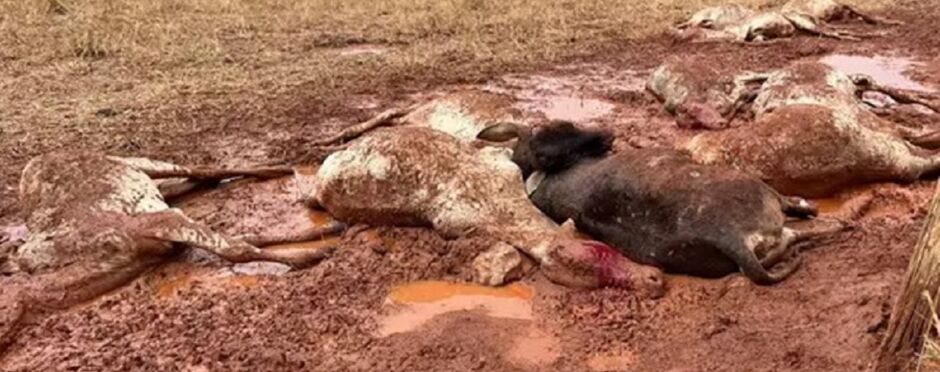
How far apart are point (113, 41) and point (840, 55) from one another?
6466 millimetres

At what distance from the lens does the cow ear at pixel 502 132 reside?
5.86 metres

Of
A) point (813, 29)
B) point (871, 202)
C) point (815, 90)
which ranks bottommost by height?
point (813, 29)

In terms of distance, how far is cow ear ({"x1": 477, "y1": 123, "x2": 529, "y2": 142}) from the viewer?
19.2 ft

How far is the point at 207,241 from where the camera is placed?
462 cm

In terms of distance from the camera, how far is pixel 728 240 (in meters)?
4.06

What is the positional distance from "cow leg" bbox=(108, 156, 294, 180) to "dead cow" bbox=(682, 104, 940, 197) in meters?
2.36

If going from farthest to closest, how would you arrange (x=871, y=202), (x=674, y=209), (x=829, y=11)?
(x=829, y=11)
(x=871, y=202)
(x=674, y=209)

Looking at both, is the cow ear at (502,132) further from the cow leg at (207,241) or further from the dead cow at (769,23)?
the dead cow at (769,23)

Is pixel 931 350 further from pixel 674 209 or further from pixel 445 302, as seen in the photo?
pixel 445 302

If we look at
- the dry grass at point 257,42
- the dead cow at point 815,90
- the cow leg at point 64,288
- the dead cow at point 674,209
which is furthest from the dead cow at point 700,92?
the cow leg at point 64,288

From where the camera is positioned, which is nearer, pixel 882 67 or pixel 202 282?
pixel 202 282

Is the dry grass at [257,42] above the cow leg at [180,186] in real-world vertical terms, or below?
below

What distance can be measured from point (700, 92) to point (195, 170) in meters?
3.34

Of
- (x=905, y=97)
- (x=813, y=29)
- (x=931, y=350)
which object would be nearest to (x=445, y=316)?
(x=931, y=350)
